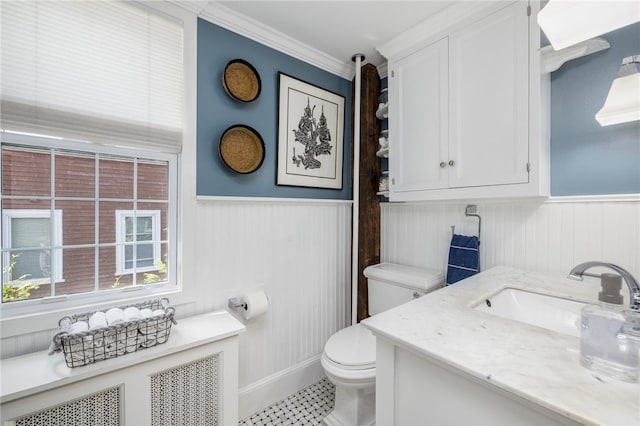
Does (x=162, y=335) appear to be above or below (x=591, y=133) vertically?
below

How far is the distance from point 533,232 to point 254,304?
1604 mm

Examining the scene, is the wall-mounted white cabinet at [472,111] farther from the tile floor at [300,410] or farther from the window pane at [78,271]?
the window pane at [78,271]

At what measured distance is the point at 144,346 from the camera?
3.83ft

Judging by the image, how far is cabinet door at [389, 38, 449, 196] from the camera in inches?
64.0

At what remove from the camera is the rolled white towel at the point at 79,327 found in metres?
1.06

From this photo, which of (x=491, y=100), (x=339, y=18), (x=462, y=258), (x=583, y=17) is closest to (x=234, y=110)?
(x=339, y=18)

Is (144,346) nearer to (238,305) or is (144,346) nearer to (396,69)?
(238,305)

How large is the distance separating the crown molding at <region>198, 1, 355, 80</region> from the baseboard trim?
218cm

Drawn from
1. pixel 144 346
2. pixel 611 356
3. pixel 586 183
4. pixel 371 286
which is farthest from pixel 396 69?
pixel 144 346

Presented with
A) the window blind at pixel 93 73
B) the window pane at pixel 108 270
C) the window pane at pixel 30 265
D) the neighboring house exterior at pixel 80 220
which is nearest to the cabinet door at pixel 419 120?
the window blind at pixel 93 73

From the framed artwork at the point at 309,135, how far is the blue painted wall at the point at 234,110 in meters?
0.06

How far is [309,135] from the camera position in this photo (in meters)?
2.02

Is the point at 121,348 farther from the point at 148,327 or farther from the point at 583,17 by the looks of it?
the point at 583,17

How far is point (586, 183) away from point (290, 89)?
1738 mm
